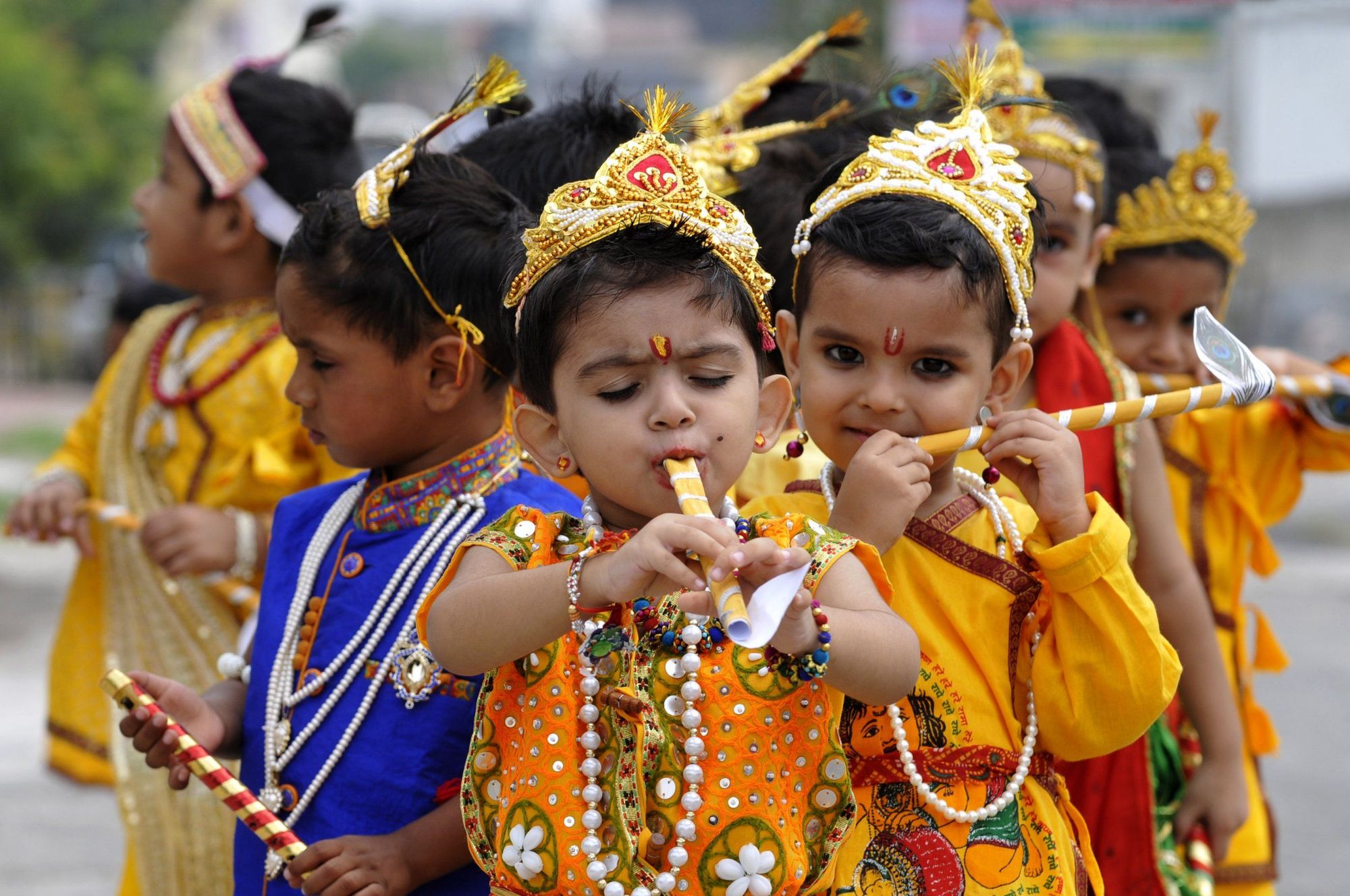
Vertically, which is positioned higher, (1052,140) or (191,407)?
(1052,140)

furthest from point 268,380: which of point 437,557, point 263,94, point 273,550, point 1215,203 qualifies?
point 1215,203

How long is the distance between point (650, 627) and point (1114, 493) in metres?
1.14

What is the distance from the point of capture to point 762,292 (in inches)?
70.1

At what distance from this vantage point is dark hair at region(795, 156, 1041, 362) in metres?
1.88

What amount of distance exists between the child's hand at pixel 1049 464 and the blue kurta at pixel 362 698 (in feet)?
2.11

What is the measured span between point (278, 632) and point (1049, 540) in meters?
1.13

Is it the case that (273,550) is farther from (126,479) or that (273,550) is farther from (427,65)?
(427,65)

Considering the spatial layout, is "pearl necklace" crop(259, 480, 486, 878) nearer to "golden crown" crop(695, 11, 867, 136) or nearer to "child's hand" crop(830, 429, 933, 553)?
"child's hand" crop(830, 429, 933, 553)

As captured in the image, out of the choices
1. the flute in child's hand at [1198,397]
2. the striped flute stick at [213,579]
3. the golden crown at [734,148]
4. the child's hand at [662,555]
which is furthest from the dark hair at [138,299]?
the child's hand at [662,555]

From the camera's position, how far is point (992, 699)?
6.36ft

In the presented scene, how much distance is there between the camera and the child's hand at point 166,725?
6.89 ft

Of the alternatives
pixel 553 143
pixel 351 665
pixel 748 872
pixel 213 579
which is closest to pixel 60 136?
pixel 213 579

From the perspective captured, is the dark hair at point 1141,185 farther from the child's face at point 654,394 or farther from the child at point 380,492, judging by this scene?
the child's face at point 654,394

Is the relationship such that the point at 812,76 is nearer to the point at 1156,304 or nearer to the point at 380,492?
the point at 1156,304
